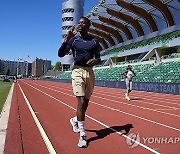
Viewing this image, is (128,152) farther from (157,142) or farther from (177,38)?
(177,38)

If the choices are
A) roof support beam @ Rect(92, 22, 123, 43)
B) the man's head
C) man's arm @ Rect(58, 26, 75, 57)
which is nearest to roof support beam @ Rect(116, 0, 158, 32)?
roof support beam @ Rect(92, 22, 123, 43)

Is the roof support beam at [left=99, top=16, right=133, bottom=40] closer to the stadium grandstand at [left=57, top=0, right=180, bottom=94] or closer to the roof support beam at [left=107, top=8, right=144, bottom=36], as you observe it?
the stadium grandstand at [left=57, top=0, right=180, bottom=94]

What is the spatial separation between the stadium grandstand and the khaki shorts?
1855 cm

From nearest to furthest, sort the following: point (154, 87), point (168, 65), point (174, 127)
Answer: point (174, 127) < point (154, 87) < point (168, 65)

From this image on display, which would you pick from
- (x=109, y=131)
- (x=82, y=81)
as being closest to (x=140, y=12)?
(x=109, y=131)

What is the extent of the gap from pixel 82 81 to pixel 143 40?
178 ft

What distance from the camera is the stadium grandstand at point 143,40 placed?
31023 millimetres

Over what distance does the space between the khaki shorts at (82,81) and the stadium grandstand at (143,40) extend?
730 inches

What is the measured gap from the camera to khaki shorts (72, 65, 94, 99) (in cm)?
529

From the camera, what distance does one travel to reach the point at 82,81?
5.29 m

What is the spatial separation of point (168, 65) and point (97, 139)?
2876cm

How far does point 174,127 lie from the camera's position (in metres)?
7.20

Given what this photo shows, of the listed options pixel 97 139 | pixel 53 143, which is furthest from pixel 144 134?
pixel 53 143

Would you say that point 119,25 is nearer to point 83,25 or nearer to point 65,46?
point 83,25
